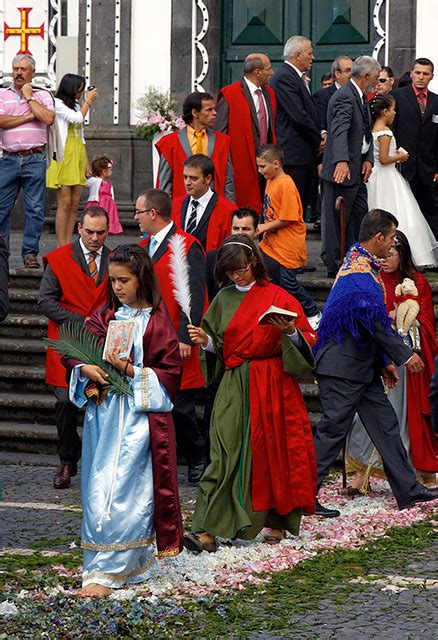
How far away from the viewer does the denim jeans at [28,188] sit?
13766 mm

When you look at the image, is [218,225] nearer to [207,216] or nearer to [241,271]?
[207,216]

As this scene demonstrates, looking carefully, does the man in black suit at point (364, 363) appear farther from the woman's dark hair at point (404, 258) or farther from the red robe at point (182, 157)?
the red robe at point (182, 157)

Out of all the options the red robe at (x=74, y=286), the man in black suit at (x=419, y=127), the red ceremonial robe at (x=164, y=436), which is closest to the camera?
the red ceremonial robe at (x=164, y=436)

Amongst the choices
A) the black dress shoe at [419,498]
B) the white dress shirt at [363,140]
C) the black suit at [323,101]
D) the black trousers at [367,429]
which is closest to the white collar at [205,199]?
the black trousers at [367,429]

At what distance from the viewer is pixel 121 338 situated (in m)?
7.96

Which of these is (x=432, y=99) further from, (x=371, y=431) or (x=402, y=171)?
(x=371, y=431)

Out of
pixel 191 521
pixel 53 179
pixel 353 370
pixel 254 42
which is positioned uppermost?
pixel 254 42

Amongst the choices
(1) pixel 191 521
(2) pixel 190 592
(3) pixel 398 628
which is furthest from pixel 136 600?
(1) pixel 191 521

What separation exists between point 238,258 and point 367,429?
148 centimetres

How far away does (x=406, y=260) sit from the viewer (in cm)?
1047

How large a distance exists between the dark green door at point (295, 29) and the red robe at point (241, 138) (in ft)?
15.1

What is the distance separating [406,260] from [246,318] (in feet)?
6.22

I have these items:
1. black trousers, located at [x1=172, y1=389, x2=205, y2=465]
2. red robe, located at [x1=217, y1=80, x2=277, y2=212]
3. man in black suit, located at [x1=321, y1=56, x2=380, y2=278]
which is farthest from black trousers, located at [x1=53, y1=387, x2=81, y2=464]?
red robe, located at [x1=217, y1=80, x2=277, y2=212]

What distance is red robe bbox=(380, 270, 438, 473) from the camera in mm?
10312
